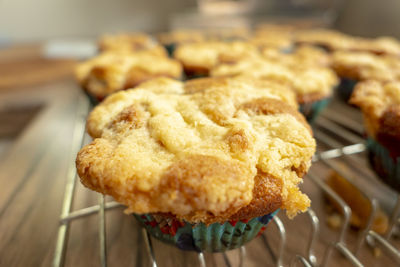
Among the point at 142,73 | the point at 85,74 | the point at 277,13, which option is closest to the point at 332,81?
the point at 142,73

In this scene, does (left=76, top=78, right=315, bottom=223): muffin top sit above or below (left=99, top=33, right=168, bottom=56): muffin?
above

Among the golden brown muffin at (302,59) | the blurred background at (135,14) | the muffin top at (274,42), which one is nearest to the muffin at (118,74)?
the golden brown muffin at (302,59)

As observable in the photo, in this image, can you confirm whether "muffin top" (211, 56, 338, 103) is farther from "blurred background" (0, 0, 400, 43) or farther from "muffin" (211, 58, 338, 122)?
"blurred background" (0, 0, 400, 43)

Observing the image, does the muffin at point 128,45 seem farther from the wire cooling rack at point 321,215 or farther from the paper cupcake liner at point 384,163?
the paper cupcake liner at point 384,163

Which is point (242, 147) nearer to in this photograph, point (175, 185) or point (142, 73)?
point (175, 185)

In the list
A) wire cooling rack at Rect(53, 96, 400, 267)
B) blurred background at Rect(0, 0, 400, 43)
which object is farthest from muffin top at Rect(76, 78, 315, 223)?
blurred background at Rect(0, 0, 400, 43)

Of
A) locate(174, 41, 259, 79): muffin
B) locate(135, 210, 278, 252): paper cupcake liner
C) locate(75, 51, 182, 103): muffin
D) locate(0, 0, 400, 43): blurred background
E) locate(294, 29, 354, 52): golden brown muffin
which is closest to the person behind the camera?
locate(135, 210, 278, 252): paper cupcake liner

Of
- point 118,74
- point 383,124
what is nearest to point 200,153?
point 383,124
